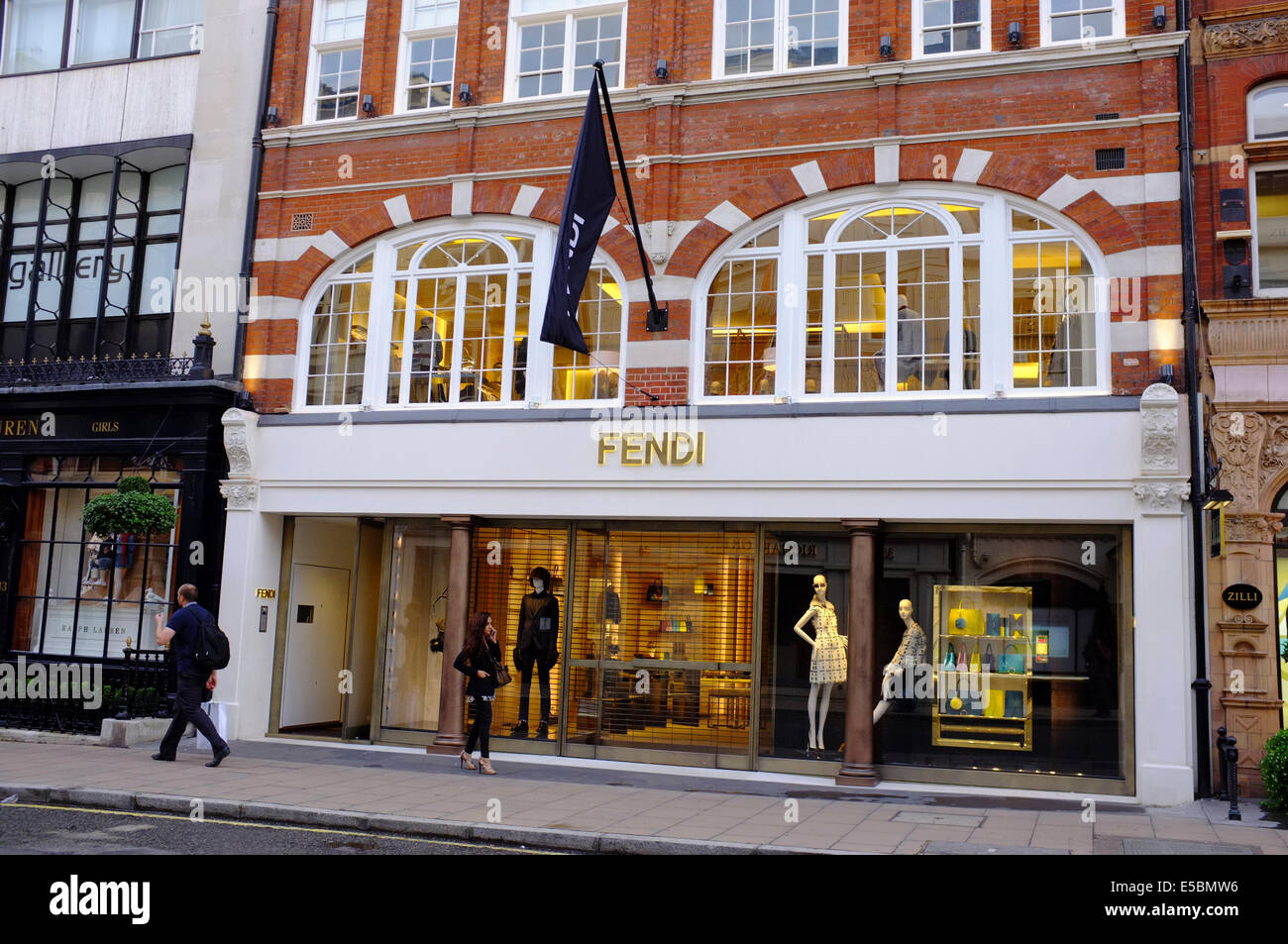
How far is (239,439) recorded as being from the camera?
15.6 m

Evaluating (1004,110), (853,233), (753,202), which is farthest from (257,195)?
(1004,110)

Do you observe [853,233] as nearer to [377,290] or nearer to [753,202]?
[753,202]

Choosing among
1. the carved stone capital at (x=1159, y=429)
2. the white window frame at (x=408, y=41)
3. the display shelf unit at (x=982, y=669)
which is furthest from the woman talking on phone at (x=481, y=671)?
the white window frame at (x=408, y=41)

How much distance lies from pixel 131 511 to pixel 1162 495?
12.1 m

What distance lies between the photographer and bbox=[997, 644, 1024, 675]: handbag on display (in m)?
13.0

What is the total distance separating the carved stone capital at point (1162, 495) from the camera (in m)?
12.0

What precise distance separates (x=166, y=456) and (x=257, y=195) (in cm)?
391

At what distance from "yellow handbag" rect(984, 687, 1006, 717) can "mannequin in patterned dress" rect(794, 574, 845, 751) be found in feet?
5.34

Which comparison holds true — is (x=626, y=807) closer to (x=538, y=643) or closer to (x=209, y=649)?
(x=538, y=643)

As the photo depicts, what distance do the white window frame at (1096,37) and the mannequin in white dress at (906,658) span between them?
262 inches

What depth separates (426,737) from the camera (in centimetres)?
1516

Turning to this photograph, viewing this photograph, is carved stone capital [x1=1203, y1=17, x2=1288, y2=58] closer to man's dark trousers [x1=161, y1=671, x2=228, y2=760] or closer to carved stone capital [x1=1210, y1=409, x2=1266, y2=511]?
carved stone capital [x1=1210, y1=409, x2=1266, y2=511]

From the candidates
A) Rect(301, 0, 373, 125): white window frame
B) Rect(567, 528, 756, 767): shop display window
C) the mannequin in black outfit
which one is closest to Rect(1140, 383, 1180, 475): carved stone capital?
Rect(567, 528, 756, 767): shop display window

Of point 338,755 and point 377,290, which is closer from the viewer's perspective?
point 338,755
